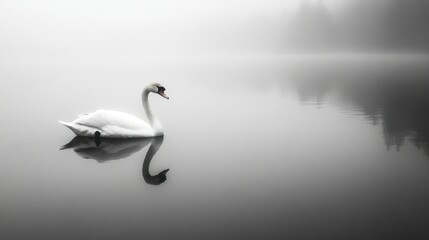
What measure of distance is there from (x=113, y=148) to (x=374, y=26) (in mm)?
173015

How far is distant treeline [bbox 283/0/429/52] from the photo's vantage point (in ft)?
512

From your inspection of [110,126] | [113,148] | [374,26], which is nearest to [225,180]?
[113,148]

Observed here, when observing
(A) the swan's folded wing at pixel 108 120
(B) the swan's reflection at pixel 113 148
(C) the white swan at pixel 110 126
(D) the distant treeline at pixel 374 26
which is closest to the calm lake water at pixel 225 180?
(B) the swan's reflection at pixel 113 148

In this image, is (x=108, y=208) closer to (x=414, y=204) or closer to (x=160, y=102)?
(x=414, y=204)

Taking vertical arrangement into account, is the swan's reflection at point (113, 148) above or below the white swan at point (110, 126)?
below

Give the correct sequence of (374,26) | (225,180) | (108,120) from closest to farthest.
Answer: (225,180), (108,120), (374,26)

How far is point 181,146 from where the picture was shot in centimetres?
1331

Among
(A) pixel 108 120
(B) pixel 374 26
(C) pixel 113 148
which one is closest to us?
(C) pixel 113 148

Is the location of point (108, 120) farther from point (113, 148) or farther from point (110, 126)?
point (113, 148)

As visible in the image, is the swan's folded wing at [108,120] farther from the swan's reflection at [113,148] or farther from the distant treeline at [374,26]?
the distant treeline at [374,26]

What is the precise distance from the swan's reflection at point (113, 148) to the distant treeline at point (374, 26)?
5544 inches

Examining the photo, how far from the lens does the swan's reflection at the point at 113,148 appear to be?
11.9m

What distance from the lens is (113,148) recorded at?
1283cm

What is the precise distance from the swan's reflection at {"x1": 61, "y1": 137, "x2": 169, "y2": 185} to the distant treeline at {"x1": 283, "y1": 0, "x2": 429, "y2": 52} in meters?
141
